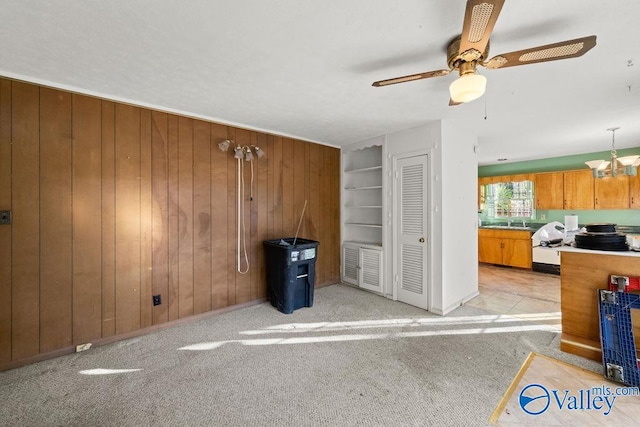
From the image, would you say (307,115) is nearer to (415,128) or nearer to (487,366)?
(415,128)

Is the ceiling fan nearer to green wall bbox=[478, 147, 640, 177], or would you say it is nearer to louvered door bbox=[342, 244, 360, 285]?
louvered door bbox=[342, 244, 360, 285]

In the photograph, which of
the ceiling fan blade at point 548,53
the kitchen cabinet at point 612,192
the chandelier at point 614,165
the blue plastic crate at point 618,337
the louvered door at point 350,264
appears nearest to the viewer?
the ceiling fan blade at point 548,53

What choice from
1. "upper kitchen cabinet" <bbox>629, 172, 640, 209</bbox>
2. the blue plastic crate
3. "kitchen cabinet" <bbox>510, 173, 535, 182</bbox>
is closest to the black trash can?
the blue plastic crate

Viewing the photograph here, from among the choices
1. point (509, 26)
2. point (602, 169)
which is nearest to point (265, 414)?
point (509, 26)

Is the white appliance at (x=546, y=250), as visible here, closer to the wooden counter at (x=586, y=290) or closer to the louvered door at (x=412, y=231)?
the wooden counter at (x=586, y=290)

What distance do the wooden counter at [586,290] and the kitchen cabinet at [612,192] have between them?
3.68 m

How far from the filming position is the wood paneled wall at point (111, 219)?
215 cm

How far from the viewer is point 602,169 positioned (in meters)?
4.24

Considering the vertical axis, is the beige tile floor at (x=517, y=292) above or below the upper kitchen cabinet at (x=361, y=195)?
below

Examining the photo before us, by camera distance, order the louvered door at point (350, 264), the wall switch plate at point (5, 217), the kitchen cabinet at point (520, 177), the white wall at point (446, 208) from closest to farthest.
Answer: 1. the wall switch plate at point (5, 217)
2. the white wall at point (446, 208)
3. the louvered door at point (350, 264)
4. the kitchen cabinet at point (520, 177)

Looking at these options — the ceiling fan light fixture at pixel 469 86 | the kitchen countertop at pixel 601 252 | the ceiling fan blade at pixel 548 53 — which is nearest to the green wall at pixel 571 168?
the kitchen countertop at pixel 601 252

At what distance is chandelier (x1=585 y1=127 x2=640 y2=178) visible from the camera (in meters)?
3.65

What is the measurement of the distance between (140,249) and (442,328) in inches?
130

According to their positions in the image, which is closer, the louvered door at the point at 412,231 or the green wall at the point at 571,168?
the louvered door at the point at 412,231
